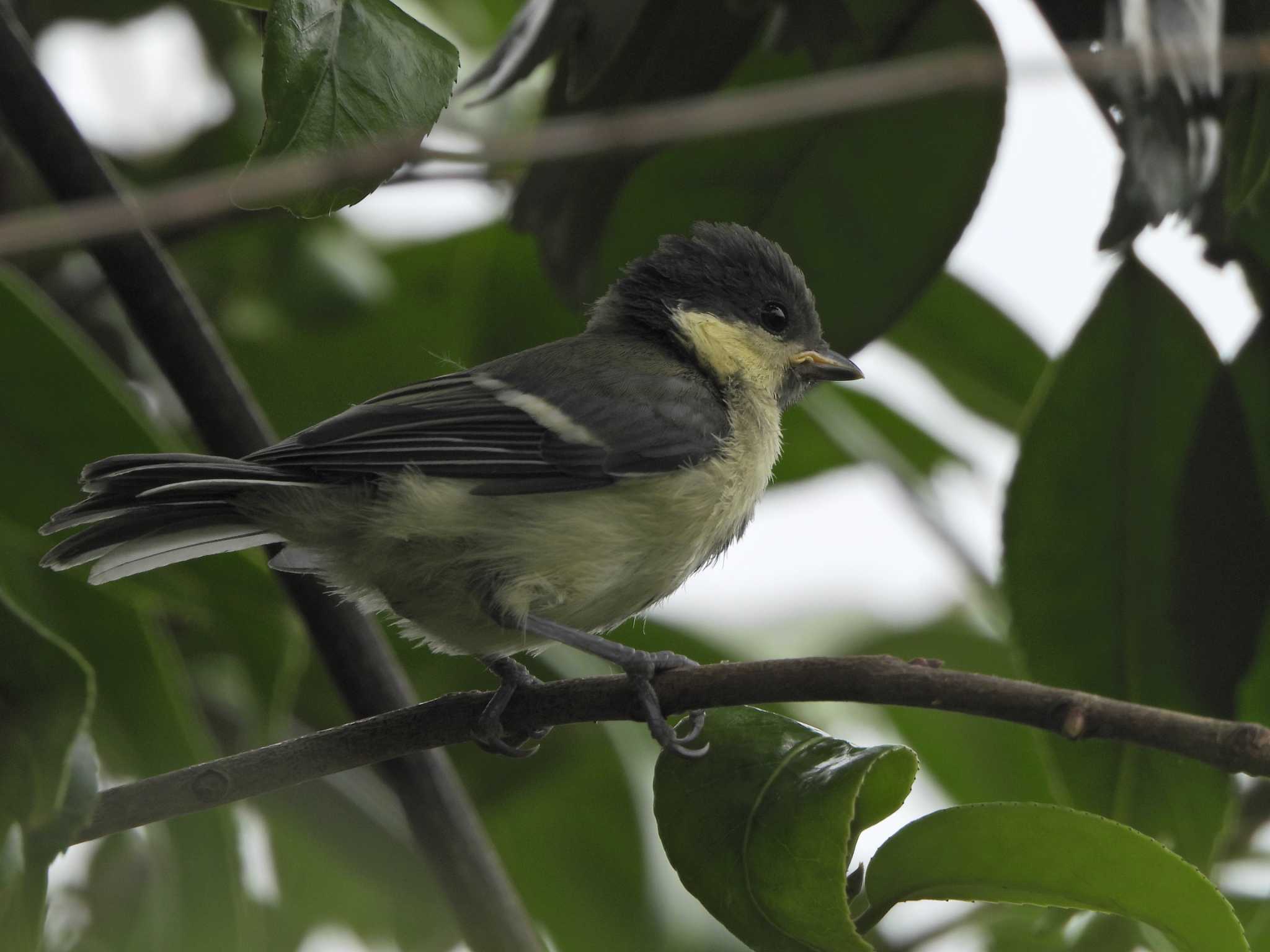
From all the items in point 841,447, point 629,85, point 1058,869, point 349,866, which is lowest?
point 349,866

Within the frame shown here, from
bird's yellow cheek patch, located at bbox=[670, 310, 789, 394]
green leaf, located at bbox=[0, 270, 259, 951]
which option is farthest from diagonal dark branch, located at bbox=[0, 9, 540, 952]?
bird's yellow cheek patch, located at bbox=[670, 310, 789, 394]

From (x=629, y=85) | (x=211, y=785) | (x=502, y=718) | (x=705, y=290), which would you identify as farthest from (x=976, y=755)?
(x=211, y=785)

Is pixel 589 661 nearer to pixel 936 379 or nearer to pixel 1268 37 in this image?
pixel 936 379

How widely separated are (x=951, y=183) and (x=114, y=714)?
1.39 meters

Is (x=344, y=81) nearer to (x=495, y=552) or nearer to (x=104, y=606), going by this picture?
(x=495, y=552)

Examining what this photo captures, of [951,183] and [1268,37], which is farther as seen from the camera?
[951,183]

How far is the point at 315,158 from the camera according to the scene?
134 cm

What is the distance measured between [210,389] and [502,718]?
0.57 meters

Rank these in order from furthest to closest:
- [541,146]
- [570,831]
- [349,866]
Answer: [349,866] → [570,831] → [541,146]

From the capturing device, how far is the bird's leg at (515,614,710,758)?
1.48 meters

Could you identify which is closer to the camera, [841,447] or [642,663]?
[642,663]

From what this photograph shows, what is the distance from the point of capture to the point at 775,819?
149 cm

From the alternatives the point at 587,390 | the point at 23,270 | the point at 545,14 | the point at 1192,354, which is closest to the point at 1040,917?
the point at 1192,354

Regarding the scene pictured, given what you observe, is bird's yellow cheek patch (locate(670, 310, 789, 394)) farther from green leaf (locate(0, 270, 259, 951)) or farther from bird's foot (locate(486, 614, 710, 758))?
green leaf (locate(0, 270, 259, 951))
